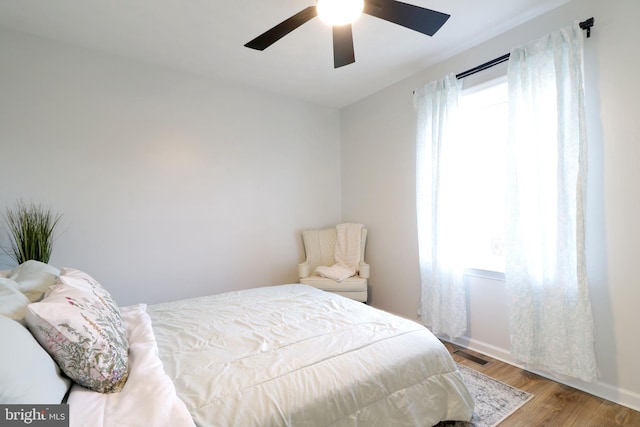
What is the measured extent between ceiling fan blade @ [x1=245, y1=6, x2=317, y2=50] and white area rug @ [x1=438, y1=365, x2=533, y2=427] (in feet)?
7.73

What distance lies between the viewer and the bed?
3.17 ft

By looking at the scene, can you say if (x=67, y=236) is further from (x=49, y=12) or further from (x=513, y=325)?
(x=513, y=325)

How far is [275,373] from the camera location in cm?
118

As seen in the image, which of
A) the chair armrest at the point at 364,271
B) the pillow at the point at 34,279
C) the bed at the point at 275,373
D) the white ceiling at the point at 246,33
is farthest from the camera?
the chair armrest at the point at 364,271

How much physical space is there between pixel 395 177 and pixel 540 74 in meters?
1.55

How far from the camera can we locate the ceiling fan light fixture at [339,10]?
1459mm

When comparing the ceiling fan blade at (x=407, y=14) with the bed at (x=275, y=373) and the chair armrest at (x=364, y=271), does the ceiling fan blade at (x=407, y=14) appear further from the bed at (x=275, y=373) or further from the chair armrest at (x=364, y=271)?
the chair armrest at (x=364, y=271)

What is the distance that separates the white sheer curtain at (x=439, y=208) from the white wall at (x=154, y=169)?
59.3 inches

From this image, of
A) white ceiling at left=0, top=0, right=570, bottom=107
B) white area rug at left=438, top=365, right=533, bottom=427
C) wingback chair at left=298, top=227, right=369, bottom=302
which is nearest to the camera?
white area rug at left=438, top=365, right=533, bottom=427

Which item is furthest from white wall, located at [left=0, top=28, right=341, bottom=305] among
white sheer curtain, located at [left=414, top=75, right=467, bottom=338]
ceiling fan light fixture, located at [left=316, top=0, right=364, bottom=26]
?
ceiling fan light fixture, located at [left=316, top=0, right=364, bottom=26]

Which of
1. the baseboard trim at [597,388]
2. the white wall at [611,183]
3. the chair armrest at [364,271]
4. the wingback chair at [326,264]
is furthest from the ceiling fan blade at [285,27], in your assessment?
the baseboard trim at [597,388]

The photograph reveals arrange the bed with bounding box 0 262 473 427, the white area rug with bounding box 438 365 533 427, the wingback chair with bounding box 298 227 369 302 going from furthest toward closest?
the wingback chair with bounding box 298 227 369 302, the white area rug with bounding box 438 365 533 427, the bed with bounding box 0 262 473 427

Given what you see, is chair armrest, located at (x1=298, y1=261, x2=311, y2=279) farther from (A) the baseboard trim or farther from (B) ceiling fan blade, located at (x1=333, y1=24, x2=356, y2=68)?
(B) ceiling fan blade, located at (x1=333, y1=24, x2=356, y2=68)

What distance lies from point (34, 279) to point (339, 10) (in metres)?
2.07
